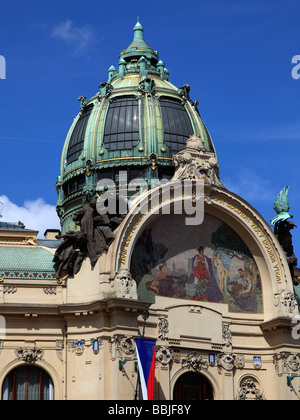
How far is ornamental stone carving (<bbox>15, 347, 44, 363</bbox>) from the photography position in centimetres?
3712

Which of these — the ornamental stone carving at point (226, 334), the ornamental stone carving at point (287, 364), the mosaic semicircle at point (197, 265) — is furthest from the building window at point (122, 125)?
the ornamental stone carving at point (287, 364)

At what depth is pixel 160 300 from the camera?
38719 millimetres

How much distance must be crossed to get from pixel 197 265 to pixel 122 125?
8822 mm

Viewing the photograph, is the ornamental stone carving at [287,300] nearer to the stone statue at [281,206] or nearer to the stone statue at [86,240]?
the stone statue at [281,206]

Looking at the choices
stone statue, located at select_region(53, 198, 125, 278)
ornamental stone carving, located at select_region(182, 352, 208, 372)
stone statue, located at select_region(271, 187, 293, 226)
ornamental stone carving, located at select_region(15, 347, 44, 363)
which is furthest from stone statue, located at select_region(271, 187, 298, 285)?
ornamental stone carving, located at select_region(15, 347, 44, 363)

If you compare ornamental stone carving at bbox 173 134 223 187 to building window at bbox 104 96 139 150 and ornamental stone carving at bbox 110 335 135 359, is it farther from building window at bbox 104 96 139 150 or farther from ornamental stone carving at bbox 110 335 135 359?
ornamental stone carving at bbox 110 335 135 359

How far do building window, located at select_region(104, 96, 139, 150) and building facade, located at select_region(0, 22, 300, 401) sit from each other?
2.77 metres

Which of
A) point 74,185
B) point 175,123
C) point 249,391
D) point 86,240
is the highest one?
point 175,123

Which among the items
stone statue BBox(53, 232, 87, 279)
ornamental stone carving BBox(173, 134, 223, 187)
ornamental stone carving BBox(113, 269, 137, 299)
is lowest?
ornamental stone carving BBox(113, 269, 137, 299)

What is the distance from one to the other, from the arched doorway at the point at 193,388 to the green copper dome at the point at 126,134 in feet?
31.9

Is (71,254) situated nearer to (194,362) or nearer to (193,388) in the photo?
(194,362)

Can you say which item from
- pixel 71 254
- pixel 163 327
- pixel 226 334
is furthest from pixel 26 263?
pixel 226 334

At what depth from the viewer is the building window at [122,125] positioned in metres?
45.3
